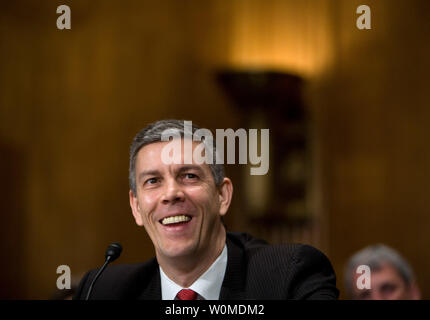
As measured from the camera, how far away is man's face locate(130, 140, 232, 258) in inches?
74.1

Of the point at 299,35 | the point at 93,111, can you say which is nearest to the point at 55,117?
the point at 93,111

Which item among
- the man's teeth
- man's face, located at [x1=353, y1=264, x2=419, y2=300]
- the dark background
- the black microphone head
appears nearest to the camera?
the black microphone head

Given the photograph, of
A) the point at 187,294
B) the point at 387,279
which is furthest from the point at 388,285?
the point at 187,294

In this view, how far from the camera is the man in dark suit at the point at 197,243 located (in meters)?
1.86

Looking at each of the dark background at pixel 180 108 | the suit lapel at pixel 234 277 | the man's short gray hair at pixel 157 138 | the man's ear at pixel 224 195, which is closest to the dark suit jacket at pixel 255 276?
the suit lapel at pixel 234 277

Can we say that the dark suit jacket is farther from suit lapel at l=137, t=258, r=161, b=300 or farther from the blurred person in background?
the blurred person in background

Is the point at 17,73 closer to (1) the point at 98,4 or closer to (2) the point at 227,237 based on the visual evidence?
(1) the point at 98,4

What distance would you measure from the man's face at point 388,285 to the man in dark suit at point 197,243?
1092 mm

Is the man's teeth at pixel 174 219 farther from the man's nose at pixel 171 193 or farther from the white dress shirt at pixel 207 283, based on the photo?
the white dress shirt at pixel 207 283

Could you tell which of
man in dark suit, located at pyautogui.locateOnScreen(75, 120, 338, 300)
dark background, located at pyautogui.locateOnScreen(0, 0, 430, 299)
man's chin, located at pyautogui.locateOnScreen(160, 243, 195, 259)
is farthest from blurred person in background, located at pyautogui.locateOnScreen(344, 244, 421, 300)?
dark background, located at pyautogui.locateOnScreen(0, 0, 430, 299)

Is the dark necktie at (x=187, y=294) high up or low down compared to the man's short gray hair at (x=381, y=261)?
up

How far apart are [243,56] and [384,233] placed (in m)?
2.17

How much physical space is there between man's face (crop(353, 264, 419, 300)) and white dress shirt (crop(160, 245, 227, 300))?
1.16 meters
